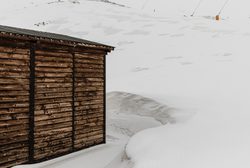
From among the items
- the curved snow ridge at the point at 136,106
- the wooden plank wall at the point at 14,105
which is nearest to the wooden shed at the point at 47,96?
the wooden plank wall at the point at 14,105

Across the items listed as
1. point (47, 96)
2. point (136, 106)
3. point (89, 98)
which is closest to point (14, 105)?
point (47, 96)

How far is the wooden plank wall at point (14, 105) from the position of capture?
6887 millimetres

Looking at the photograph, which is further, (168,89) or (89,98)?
(168,89)

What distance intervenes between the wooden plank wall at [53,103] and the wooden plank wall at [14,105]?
0.39m

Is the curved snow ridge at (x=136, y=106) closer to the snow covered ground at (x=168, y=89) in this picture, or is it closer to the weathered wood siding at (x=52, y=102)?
the snow covered ground at (x=168, y=89)

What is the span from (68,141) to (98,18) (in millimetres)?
28005

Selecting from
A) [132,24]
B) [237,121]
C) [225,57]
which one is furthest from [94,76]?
[132,24]

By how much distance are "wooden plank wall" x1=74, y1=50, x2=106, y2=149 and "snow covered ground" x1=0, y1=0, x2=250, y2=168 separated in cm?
68

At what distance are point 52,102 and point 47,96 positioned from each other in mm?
316

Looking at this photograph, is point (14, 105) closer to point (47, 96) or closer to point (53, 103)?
point (47, 96)

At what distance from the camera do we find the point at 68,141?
8.70 m

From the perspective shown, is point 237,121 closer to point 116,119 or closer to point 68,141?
point 68,141

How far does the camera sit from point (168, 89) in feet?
44.7

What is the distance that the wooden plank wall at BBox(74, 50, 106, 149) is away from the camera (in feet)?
29.8
